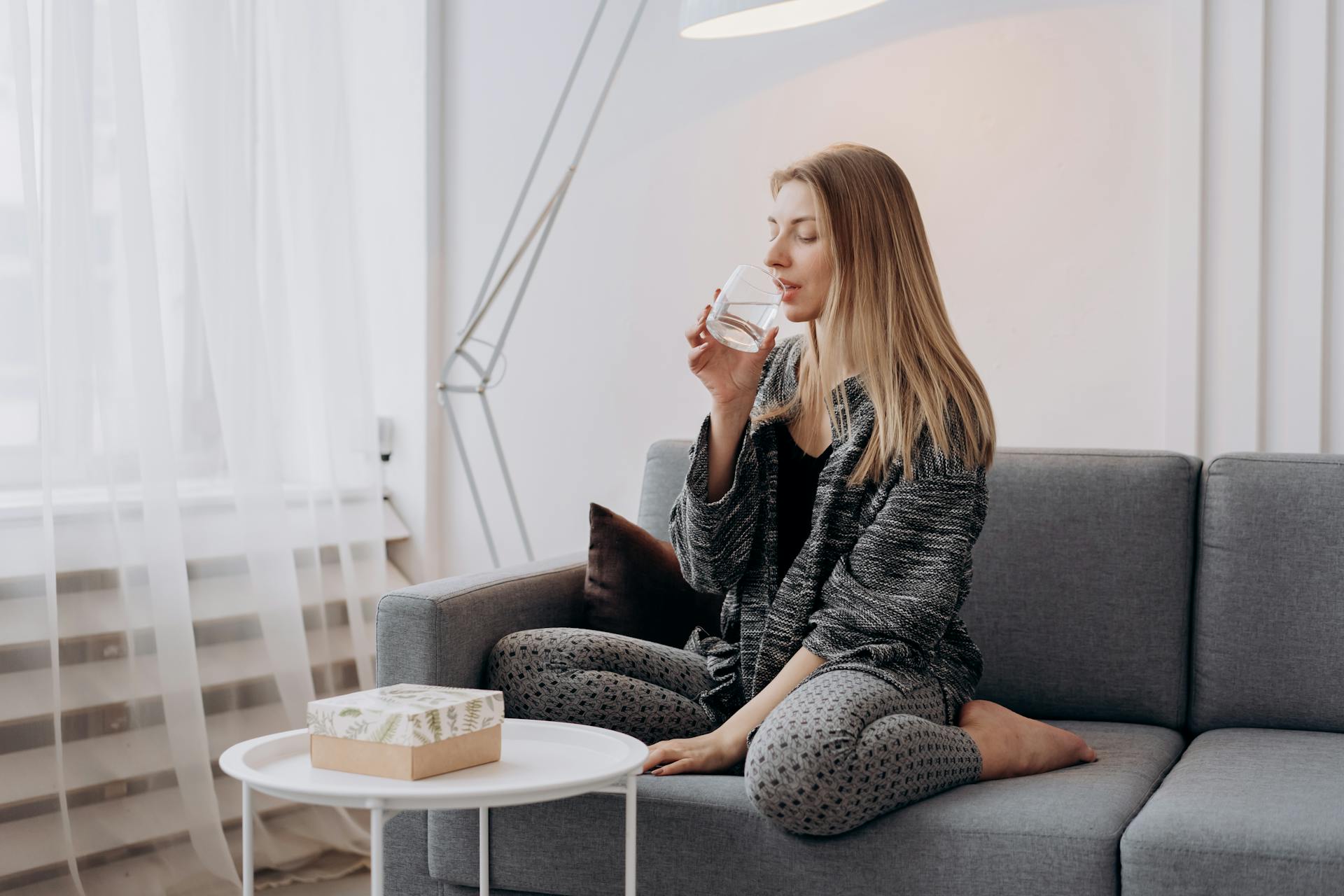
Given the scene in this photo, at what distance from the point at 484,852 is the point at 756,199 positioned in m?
1.44

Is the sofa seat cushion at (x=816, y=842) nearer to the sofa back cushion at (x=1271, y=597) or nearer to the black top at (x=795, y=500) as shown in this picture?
the sofa back cushion at (x=1271, y=597)

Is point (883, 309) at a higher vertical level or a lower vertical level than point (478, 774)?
higher

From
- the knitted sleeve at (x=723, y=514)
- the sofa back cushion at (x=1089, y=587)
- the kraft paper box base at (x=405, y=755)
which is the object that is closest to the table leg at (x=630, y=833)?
the kraft paper box base at (x=405, y=755)

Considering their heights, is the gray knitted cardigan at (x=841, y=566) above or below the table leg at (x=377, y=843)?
above

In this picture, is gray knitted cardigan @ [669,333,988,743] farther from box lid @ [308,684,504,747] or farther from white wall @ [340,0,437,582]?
white wall @ [340,0,437,582]

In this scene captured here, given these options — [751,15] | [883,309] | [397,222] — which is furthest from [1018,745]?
[397,222]

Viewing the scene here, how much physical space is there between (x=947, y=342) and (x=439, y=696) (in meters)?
0.82

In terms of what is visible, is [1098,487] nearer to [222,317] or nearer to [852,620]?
[852,620]

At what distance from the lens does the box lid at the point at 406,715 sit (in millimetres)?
1129

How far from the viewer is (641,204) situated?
2568mm

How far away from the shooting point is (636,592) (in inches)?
71.4

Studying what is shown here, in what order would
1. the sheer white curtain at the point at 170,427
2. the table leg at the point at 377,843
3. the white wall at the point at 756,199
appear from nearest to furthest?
the table leg at the point at 377,843
the sheer white curtain at the point at 170,427
the white wall at the point at 756,199

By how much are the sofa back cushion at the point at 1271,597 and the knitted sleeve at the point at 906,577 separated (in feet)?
1.56

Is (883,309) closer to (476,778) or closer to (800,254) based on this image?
(800,254)
